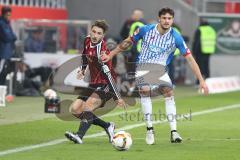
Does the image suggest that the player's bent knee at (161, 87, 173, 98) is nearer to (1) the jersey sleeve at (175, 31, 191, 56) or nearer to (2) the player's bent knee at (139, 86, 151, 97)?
(2) the player's bent knee at (139, 86, 151, 97)

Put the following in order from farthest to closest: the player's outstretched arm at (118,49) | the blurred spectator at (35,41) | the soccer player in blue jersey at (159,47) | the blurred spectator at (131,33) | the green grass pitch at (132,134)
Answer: the blurred spectator at (35,41)
the blurred spectator at (131,33)
the soccer player in blue jersey at (159,47)
the player's outstretched arm at (118,49)
the green grass pitch at (132,134)

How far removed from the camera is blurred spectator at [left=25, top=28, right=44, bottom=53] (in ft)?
88.5

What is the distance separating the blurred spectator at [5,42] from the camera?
22.5 meters

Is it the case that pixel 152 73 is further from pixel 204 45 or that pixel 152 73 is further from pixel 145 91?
pixel 204 45

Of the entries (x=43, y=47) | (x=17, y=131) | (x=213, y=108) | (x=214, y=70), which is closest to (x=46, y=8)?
(x=43, y=47)

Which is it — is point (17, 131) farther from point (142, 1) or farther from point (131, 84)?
point (142, 1)

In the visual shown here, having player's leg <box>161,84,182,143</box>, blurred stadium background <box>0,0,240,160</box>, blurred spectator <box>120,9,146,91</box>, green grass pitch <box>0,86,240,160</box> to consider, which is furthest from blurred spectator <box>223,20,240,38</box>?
player's leg <box>161,84,182,143</box>

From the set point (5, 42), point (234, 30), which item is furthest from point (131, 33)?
point (234, 30)

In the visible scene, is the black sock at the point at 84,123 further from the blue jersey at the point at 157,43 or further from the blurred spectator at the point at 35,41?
the blurred spectator at the point at 35,41

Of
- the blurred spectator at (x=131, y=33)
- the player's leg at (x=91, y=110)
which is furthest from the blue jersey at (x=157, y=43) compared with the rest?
the blurred spectator at (x=131, y=33)

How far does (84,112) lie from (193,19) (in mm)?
18393

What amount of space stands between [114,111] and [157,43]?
6.13 metres

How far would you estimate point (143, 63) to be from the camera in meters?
14.4

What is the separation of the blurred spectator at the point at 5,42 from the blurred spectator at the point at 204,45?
7.98 meters
